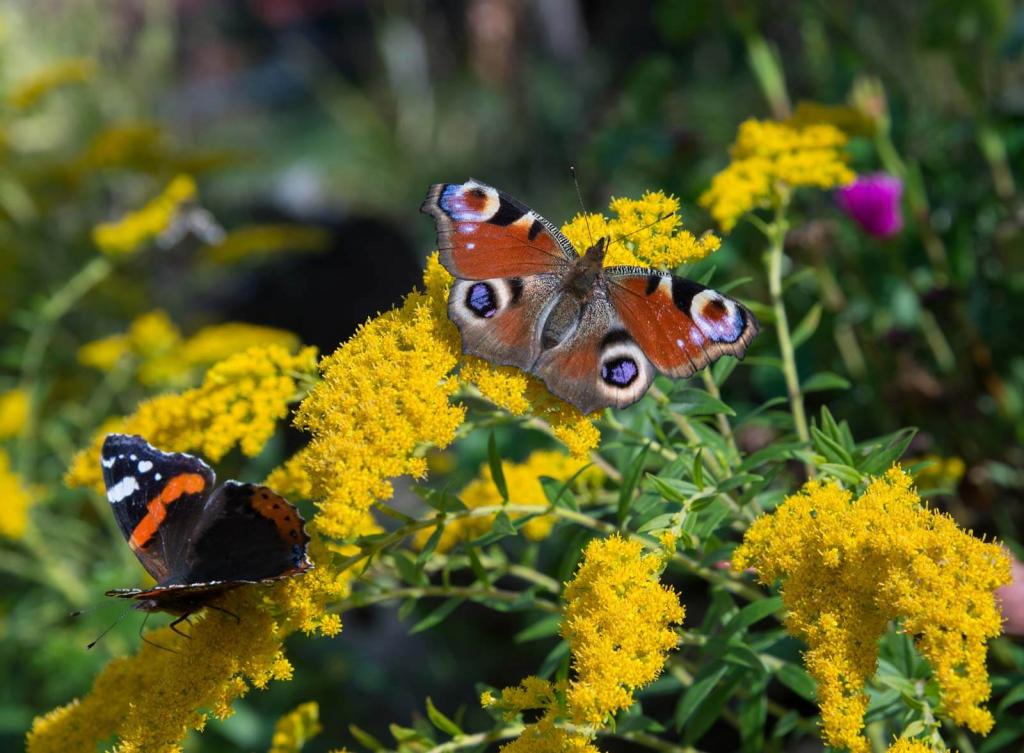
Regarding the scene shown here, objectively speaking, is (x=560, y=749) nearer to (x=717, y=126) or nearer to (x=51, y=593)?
(x=51, y=593)

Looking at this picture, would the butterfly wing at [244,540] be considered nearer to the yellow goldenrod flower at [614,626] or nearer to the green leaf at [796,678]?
the yellow goldenrod flower at [614,626]

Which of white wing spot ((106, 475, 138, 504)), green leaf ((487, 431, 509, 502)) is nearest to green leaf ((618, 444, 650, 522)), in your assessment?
green leaf ((487, 431, 509, 502))

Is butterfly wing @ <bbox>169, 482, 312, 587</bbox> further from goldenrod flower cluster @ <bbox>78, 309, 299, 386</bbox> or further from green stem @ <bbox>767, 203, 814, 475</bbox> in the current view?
goldenrod flower cluster @ <bbox>78, 309, 299, 386</bbox>

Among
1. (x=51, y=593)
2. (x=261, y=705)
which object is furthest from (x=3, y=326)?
(x=261, y=705)

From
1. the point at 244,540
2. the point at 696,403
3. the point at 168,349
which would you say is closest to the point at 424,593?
the point at 244,540

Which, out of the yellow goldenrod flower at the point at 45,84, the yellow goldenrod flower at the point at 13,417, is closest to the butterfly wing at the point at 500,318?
the yellow goldenrod flower at the point at 13,417
